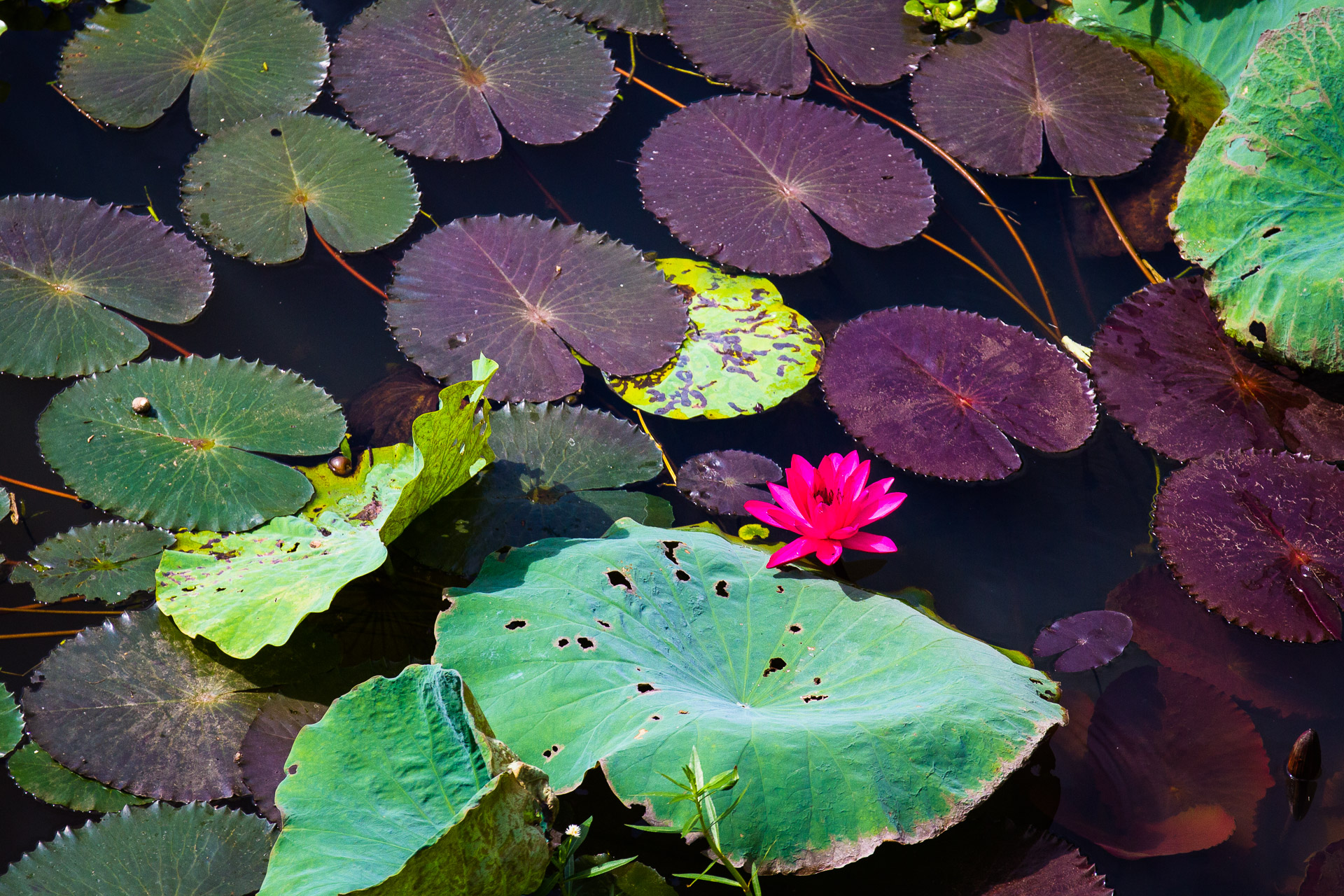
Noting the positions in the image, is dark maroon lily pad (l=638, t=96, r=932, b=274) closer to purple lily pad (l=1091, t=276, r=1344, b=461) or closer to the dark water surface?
the dark water surface

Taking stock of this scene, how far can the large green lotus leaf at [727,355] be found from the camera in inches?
114

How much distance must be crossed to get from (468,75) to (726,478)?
6.60 ft

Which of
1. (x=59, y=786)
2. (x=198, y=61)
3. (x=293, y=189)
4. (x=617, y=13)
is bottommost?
(x=59, y=786)

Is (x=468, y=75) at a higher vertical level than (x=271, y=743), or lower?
higher

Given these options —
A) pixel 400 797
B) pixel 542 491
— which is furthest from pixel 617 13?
pixel 400 797

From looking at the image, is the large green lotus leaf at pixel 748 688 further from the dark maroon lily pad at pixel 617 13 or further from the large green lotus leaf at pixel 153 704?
the dark maroon lily pad at pixel 617 13

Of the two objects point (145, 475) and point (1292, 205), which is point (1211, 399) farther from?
point (145, 475)

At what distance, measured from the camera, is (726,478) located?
9.14ft

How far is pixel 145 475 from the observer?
8.21 ft

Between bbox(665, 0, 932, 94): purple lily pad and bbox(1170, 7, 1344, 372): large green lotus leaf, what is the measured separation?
135 centimetres

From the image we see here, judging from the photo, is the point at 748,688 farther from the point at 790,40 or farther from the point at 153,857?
the point at 790,40

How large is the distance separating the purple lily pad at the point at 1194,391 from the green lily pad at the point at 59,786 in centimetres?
302

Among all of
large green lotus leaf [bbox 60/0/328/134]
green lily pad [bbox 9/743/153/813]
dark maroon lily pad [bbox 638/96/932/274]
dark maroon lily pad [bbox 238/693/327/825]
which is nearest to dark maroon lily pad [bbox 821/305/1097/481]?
dark maroon lily pad [bbox 638/96/932/274]

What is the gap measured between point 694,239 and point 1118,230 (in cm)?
171
